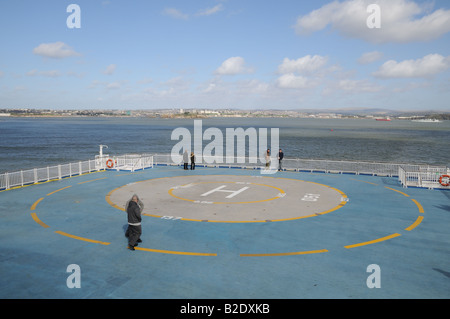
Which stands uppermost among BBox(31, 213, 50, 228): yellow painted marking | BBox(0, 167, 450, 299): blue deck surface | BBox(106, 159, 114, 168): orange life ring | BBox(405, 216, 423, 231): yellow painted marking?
BBox(106, 159, 114, 168): orange life ring

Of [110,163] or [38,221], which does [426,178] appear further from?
[110,163]

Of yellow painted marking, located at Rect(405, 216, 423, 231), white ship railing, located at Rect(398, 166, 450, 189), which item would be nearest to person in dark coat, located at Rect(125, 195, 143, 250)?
yellow painted marking, located at Rect(405, 216, 423, 231)

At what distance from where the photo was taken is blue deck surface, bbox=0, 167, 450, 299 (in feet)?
31.5

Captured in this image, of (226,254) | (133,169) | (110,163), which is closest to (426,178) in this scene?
(226,254)

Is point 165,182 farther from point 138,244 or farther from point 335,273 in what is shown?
point 335,273

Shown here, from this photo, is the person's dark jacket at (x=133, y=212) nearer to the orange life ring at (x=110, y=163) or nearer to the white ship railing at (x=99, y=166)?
the white ship railing at (x=99, y=166)

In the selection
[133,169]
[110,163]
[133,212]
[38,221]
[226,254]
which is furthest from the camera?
[110,163]

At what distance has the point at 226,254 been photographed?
12.2m

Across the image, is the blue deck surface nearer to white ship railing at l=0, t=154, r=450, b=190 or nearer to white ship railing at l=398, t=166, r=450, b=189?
white ship railing at l=398, t=166, r=450, b=189

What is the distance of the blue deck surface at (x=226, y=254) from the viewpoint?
960cm

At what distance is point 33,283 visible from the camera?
989 centimetres

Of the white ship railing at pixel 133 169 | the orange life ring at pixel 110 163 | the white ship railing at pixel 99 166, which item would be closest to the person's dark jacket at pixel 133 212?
the white ship railing at pixel 133 169
